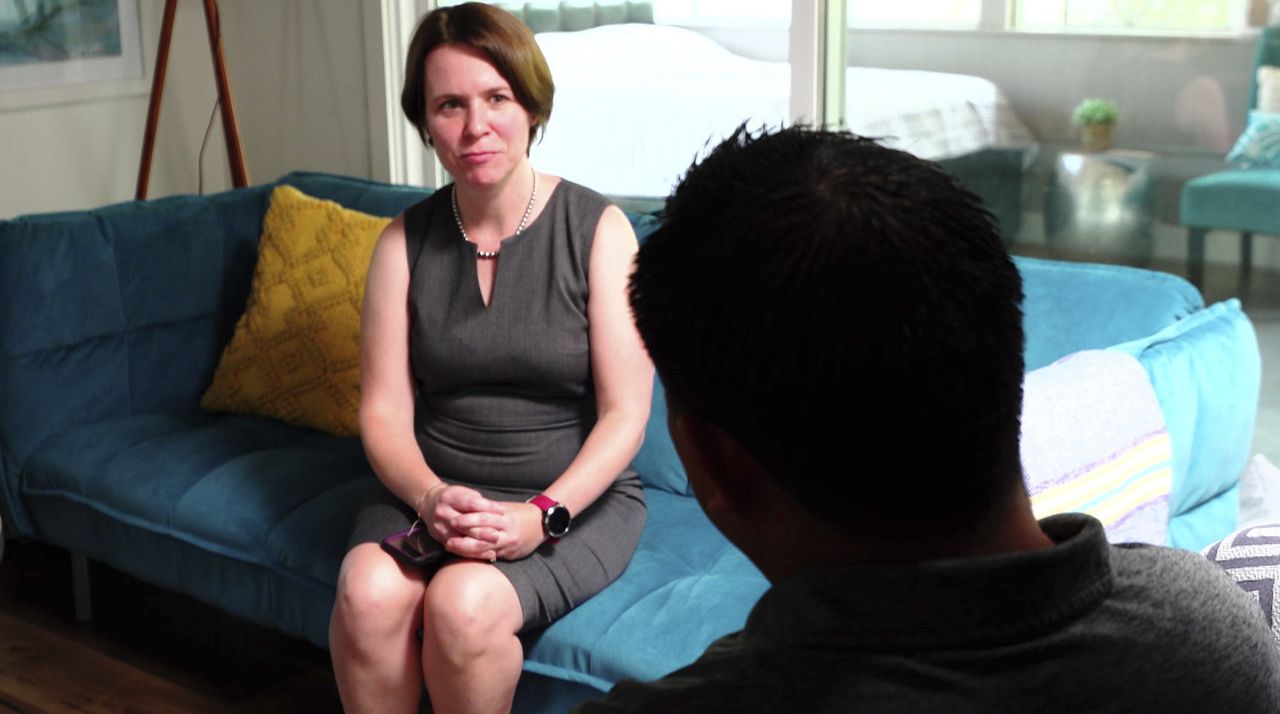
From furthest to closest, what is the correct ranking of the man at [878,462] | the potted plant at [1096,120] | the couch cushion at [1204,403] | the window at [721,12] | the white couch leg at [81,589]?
the window at [721,12] → the white couch leg at [81,589] → the potted plant at [1096,120] → the couch cushion at [1204,403] → the man at [878,462]

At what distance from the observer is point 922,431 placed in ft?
2.07

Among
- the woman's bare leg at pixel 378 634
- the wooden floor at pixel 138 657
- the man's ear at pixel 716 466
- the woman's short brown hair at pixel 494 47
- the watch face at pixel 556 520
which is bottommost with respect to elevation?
the wooden floor at pixel 138 657

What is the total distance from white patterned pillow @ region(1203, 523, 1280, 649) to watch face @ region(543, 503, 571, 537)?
89 cm

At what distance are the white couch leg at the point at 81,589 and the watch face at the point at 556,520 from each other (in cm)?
129

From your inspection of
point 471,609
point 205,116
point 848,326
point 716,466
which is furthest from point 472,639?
point 205,116

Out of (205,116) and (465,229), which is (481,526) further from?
(205,116)

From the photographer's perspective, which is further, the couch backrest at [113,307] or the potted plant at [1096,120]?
the couch backrest at [113,307]

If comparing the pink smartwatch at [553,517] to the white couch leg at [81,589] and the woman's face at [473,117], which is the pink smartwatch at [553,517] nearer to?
the woman's face at [473,117]

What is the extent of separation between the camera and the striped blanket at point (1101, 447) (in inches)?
62.9

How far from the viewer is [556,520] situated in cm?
198

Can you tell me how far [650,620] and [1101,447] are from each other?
65cm

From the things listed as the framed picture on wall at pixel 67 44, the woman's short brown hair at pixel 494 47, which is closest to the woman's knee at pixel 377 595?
the woman's short brown hair at pixel 494 47

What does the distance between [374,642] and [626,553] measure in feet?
1.30

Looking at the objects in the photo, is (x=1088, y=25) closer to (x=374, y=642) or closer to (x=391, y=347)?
(x=391, y=347)
